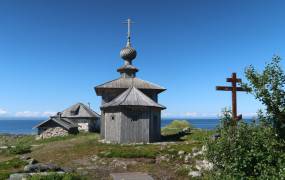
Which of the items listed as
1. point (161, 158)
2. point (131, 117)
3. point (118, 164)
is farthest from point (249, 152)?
point (131, 117)

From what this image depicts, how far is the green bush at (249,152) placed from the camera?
9.65m

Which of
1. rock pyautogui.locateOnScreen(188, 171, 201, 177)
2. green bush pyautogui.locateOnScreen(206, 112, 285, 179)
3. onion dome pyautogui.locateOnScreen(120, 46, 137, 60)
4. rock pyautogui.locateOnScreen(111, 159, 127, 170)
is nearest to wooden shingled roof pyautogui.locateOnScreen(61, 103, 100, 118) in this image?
onion dome pyautogui.locateOnScreen(120, 46, 137, 60)

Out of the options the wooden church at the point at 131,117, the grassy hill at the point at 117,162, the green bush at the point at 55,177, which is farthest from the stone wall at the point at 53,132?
the green bush at the point at 55,177

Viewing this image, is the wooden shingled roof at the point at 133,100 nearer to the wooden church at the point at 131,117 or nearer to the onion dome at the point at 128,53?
A: the wooden church at the point at 131,117

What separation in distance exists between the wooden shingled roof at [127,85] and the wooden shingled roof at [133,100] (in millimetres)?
1895

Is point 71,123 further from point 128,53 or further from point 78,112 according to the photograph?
point 128,53

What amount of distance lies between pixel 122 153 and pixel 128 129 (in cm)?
765

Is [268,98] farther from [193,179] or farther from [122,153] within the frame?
[122,153]

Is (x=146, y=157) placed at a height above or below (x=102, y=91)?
below

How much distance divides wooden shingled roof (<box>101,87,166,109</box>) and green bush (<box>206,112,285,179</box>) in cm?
2021

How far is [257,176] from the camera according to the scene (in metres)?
9.83

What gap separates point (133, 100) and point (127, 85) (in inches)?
Result: 175

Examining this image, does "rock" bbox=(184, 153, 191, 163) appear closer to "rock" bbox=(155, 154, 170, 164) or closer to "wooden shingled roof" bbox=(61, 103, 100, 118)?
"rock" bbox=(155, 154, 170, 164)

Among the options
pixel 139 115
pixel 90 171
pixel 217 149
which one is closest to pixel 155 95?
pixel 139 115
